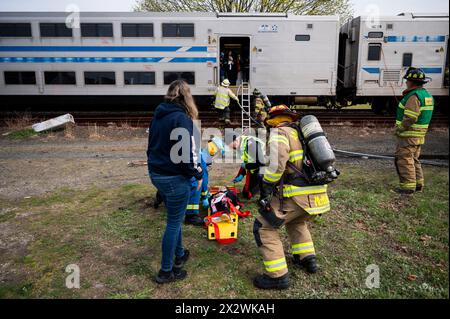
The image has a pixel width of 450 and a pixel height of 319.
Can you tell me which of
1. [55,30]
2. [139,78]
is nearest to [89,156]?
[139,78]

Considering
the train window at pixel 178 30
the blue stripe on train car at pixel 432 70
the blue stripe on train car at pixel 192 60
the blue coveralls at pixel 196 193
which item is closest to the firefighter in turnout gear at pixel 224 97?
the blue stripe on train car at pixel 192 60

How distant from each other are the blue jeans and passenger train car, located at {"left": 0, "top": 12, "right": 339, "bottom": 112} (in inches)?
409

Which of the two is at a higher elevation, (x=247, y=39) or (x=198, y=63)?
(x=247, y=39)

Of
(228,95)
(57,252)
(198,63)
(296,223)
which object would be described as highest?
(198,63)

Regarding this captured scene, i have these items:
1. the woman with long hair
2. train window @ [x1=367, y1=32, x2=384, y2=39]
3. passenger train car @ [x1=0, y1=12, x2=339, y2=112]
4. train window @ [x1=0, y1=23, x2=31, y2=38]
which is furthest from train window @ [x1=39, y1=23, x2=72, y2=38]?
the woman with long hair

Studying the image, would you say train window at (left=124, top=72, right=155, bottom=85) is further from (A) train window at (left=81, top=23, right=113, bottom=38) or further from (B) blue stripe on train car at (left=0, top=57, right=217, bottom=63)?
(A) train window at (left=81, top=23, right=113, bottom=38)

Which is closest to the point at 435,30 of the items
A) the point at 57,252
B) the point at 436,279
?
the point at 436,279

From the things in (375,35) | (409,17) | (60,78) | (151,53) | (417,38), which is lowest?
(60,78)

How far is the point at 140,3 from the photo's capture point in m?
22.5

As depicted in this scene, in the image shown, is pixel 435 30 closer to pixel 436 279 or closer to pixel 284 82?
pixel 284 82

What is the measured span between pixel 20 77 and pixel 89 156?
6996 mm

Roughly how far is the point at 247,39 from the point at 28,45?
8234 millimetres

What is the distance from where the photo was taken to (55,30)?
1281cm

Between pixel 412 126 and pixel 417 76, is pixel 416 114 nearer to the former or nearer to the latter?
pixel 412 126
